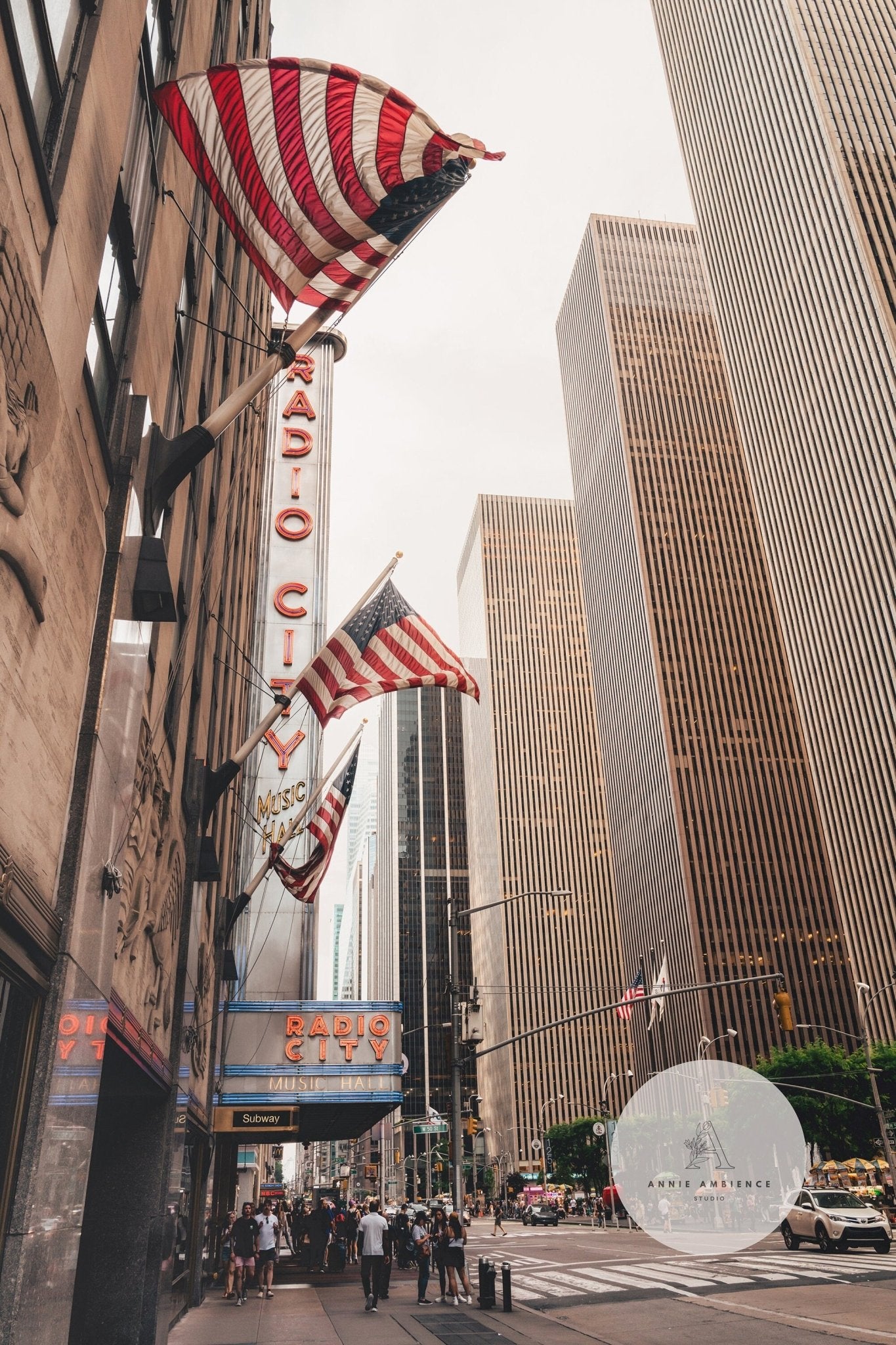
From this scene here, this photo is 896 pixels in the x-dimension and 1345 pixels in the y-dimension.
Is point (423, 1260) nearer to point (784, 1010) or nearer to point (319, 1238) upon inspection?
point (784, 1010)

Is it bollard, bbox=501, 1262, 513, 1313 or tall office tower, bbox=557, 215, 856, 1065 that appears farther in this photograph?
tall office tower, bbox=557, 215, 856, 1065

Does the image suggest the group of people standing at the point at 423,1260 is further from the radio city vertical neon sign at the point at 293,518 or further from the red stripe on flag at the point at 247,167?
the red stripe on flag at the point at 247,167

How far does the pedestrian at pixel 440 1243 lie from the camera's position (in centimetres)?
2386

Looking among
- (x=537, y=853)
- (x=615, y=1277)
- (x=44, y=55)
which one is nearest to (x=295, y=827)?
(x=615, y=1277)

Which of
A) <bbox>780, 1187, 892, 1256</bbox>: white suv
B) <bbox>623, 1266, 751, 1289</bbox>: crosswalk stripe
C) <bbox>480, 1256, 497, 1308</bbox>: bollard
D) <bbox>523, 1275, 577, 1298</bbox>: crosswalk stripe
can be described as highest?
<bbox>780, 1187, 892, 1256</bbox>: white suv

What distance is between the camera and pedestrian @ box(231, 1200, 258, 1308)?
2336 centimetres

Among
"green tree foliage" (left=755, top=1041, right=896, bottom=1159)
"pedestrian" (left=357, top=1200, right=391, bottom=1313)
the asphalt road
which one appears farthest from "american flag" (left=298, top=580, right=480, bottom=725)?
"green tree foliage" (left=755, top=1041, right=896, bottom=1159)

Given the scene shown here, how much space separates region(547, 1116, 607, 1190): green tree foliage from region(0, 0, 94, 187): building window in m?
117

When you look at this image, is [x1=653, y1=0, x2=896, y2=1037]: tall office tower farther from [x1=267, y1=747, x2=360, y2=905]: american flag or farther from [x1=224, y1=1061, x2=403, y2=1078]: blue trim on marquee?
[x1=267, y1=747, x2=360, y2=905]: american flag

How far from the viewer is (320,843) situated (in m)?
21.2

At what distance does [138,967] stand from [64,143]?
28.4ft

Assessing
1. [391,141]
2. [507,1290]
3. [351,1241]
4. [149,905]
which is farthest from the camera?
[351,1241]

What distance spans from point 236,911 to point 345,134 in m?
19.2

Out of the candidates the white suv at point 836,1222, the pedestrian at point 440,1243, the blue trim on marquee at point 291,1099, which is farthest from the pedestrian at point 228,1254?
the white suv at point 836,1222
